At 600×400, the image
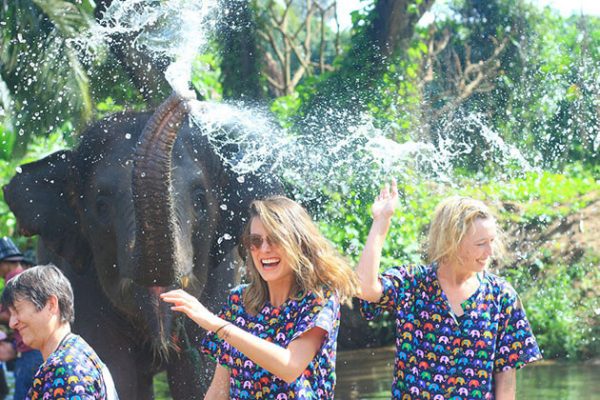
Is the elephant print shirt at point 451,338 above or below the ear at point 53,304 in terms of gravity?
below

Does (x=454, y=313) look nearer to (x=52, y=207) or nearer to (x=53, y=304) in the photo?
(x=53, y=304)

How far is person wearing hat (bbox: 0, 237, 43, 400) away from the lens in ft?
20.1

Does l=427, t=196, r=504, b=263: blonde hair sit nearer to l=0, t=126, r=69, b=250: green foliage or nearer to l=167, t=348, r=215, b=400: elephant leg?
l=167, t=348, r=215, b=400: elephant leg

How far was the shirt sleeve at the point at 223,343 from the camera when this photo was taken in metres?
3.46

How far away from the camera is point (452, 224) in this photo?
3701 mm

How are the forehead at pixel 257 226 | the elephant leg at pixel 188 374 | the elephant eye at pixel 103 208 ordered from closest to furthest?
the forehead at pixel 257 226
the elephant eye at pixel 103 208
the elephant leg at pixel 188 374

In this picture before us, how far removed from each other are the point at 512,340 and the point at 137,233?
2342 mm

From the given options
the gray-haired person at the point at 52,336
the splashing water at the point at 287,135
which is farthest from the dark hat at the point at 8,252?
the gray-haired person at the point at 52,336

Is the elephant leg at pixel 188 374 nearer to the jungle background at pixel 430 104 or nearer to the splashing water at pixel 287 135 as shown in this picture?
the splashing water at pixel 287 135

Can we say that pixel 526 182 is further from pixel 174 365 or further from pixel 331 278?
pixel 331 278

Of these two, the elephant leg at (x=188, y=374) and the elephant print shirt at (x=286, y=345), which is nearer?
the elephant print shirt at (x=286, y=345)

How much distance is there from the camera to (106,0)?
897cm

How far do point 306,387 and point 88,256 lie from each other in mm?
3622

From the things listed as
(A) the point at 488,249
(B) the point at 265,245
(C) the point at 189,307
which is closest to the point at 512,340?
(A) the point at 488,249
